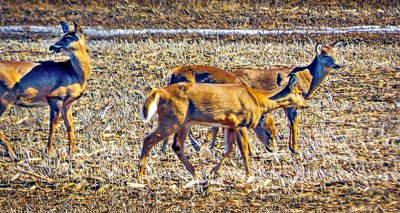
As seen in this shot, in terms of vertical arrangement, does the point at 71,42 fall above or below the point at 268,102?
above

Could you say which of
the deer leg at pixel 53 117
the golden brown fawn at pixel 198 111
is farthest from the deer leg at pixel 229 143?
the deer leg at pixel 53 117

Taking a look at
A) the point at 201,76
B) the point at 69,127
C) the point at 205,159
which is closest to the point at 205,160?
the point at 205,159

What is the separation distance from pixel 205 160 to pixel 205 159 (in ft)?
0.16

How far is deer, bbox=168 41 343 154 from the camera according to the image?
473 inches

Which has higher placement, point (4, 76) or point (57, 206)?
point (4, 76)

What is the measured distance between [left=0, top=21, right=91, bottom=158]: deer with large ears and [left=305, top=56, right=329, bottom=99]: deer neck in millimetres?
3384

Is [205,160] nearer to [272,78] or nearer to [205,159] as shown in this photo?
[205,159]

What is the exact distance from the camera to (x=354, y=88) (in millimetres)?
15672

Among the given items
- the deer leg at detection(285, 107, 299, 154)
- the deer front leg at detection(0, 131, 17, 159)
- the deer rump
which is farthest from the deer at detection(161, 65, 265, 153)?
the deer front leg at detection(0, 131, 17, 159)

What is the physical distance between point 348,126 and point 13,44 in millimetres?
9616

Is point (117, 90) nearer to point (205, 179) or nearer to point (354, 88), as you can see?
point (354, 88)

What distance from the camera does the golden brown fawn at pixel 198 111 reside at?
10.6 meters

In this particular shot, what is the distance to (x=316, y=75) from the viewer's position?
1377cm

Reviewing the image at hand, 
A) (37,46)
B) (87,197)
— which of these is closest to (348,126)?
(87,197)
